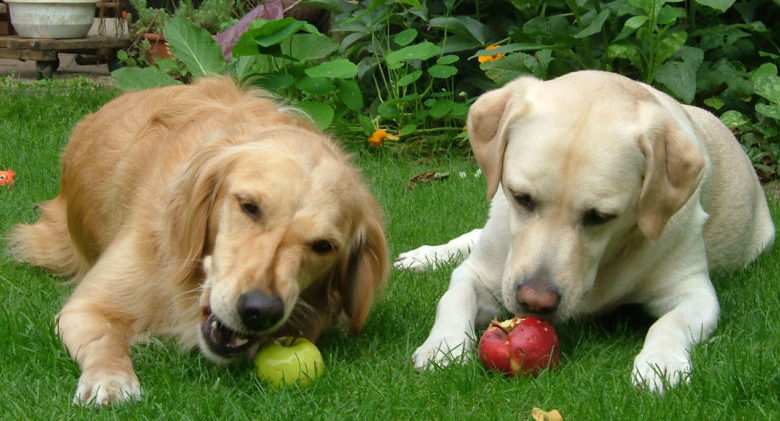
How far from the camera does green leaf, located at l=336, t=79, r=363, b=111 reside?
702 cm

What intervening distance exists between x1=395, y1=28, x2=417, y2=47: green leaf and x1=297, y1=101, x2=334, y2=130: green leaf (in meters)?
0.74

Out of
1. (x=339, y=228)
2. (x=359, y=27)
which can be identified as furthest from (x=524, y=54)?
(x=339, y=228)

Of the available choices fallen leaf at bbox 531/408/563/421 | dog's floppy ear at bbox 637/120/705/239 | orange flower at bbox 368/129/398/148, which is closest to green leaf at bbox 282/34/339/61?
orange flower at bbox 368/129/398/148

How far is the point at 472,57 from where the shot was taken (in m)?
6.95

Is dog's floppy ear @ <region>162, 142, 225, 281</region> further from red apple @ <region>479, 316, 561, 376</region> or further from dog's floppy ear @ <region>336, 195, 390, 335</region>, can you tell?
red apple @ <region>479, 316, 561, 376</region>

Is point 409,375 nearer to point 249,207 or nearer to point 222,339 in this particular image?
point 222,339

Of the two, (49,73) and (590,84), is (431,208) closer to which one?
(590,84)

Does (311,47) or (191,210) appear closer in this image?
(191,210)

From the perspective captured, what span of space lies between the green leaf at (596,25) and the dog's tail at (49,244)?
11.3 ft

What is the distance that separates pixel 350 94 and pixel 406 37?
572 mm

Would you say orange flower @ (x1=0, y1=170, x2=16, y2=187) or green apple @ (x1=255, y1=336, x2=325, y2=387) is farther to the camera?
orange flower @ (x1=0, y1=170, x2=16, y2=187)

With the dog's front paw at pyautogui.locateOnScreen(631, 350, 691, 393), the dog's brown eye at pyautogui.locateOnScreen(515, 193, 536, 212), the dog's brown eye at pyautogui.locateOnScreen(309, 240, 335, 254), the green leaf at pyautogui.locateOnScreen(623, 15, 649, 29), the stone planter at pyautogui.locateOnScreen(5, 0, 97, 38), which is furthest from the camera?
the stone planter at pyautogui.locateOnScreen(5, 0, 97, 38)

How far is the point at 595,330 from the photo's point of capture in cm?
383

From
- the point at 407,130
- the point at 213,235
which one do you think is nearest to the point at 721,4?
the point at 407,130
